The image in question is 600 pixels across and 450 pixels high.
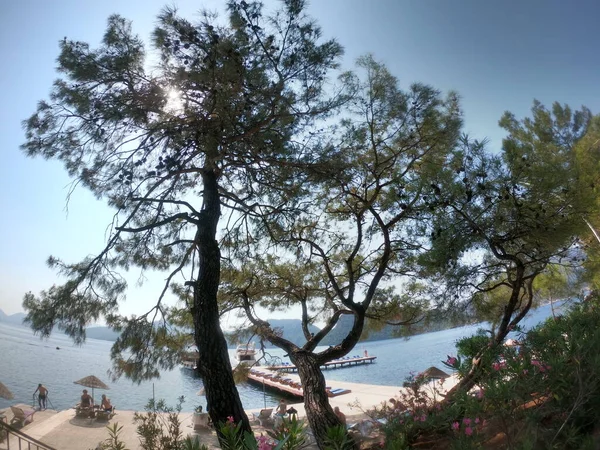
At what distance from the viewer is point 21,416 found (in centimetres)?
650

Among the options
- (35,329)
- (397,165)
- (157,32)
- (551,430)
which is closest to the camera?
(551,430)

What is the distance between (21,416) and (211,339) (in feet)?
20.4

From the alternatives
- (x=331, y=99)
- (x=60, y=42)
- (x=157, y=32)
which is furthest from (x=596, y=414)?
(x=60, y=42)

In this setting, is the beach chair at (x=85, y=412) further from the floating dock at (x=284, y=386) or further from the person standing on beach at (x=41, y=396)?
the floating dock at (x=284, y=386)

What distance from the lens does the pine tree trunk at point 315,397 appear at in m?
3.59

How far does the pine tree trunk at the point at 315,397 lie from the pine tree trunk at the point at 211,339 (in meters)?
1.09

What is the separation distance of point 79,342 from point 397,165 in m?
3.38

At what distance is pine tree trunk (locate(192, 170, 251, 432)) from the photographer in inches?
106

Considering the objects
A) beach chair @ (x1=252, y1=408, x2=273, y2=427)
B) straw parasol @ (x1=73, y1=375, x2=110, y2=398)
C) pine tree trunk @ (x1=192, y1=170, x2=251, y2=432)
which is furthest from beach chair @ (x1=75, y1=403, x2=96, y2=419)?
pine tree trunk @ (x1=192, y1=170, x2=251, y2=432)

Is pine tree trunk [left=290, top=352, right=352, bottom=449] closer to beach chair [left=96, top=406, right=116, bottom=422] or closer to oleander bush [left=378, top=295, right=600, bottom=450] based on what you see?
oleander bush [left=378, top=295, right=600, bottom=450]

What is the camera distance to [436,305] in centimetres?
421

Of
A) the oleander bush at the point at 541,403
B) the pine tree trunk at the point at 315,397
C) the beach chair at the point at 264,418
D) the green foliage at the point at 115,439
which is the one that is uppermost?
the oleander bush at the point at 541,403

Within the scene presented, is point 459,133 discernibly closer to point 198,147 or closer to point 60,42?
point 198,147

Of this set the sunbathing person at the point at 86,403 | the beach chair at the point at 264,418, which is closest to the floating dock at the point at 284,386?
the beach chair at the point at 264,418
